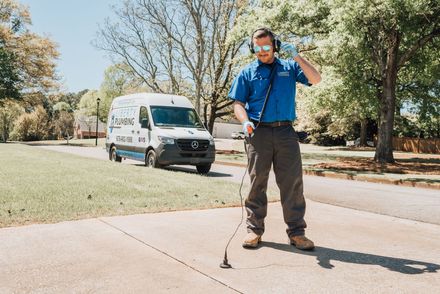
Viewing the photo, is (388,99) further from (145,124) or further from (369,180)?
(145,124)

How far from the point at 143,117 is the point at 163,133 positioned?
1.47m

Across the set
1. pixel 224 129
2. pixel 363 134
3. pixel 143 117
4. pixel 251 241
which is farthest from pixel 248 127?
pixel 224 129

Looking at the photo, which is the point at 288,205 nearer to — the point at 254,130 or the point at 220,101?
the point at 254,130

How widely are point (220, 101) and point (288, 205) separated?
2485cm

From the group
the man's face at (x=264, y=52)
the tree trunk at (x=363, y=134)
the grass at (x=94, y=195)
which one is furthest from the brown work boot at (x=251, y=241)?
the tree trunk at (x=363, y=134)

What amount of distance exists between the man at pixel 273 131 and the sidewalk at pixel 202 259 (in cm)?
31

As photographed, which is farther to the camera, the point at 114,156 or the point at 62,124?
the point at 62,124

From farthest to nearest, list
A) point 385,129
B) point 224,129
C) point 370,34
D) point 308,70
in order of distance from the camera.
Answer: point 224,129, point 385,129, point 370,34, point 308,70

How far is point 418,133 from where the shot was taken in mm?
40062

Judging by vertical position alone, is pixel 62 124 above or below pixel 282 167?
above

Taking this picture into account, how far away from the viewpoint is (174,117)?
13906 mm

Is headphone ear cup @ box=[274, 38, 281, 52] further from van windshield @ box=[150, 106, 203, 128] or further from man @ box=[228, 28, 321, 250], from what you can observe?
van windshield @ box=[150, 106, 203, 128]

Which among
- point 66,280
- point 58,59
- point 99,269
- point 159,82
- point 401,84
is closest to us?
point 66,280

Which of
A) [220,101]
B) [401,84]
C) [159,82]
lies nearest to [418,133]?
[401,84]
